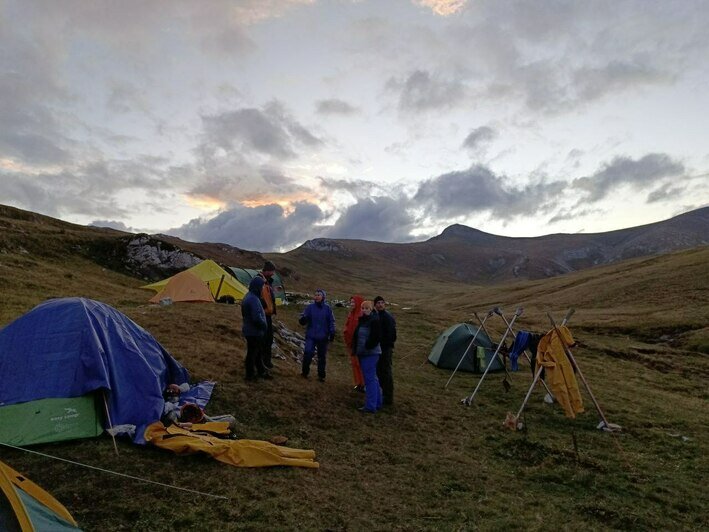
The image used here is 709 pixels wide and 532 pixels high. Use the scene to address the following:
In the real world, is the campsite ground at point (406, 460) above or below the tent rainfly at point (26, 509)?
below

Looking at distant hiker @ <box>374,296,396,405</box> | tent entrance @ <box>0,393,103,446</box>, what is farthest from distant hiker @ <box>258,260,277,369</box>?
tent entrance @ <box>0,393,103,446</box>

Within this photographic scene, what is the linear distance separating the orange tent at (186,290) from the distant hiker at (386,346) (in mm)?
18661

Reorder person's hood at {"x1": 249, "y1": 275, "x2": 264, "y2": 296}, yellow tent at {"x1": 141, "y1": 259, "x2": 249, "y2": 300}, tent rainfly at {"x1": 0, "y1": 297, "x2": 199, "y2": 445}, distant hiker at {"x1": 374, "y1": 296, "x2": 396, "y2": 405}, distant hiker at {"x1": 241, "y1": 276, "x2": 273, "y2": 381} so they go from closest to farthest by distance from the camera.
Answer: tent rainfly at {"x1": 0, "y1": 297, "x2": 199, "y2": 445} < distant hiker at {"x1": 241, "y1": 276, "x2": 273, "y2": 381} < person's hood at {"x1": 249, "y1": 275, "x2": 264, "y2": 296} < distant hiker at {"x1": 374, "y1": 296, "x2": 396, "y2": 405} < yellow tent at {"x1": 141, "y1": 259, "x2": 249, "y2": 300}

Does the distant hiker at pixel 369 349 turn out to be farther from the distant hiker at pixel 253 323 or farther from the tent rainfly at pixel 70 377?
the tent rainfly at pixel 70 377

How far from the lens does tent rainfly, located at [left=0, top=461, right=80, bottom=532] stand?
470 centimetres

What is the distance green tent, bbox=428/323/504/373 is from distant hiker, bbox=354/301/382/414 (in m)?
8.64

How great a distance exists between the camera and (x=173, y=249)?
4700 cm

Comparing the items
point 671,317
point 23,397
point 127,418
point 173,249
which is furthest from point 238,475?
point 173,249

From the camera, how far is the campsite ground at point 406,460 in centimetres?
693

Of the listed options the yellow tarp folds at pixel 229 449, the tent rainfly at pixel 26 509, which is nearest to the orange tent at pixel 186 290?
the yellow tarp folds at pixel 229 449

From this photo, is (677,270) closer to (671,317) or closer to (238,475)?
(671,317)

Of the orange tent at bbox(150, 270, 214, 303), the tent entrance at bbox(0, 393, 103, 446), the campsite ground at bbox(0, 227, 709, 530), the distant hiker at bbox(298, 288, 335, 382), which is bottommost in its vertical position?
the campsite ground at bbox(0, 227, 709, 530)

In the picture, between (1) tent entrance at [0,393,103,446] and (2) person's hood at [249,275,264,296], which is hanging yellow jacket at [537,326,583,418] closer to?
(2) person's hood at [249,275,264,296]

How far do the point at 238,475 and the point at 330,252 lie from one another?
19218cm
